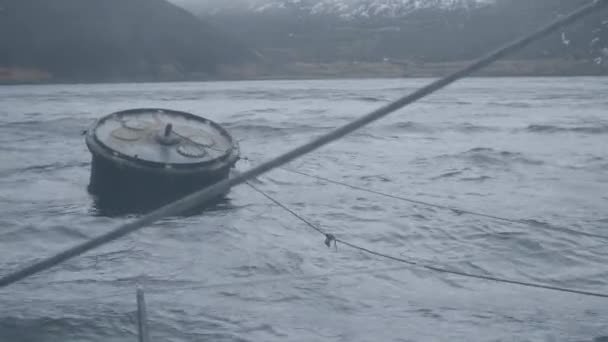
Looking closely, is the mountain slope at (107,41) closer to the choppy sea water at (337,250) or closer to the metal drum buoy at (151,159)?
the choppy sea water at (337,250)

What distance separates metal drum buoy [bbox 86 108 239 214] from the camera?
9.69 m

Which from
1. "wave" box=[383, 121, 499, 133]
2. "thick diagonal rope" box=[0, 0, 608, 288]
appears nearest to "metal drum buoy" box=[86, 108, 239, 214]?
"thick diagonal rope" box=[0, 0, 608, 288]

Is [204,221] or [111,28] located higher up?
[111,28]

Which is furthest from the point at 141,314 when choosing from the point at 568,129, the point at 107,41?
the point at 107,41

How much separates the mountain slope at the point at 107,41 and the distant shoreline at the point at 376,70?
1.31 m

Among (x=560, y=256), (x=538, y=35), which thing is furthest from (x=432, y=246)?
(x=538, y=35)

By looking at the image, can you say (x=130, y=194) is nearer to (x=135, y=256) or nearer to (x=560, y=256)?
(x=135, y=256)

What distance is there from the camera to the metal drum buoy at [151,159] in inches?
381

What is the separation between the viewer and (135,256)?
8.87 meters

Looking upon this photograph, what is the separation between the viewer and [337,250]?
919cm

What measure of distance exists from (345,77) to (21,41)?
24448mm

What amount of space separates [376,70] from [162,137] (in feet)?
150

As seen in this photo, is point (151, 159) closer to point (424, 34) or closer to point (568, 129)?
point (568, 129)

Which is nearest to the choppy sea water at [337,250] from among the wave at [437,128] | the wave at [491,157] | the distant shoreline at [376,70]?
the wave at [491,157]
